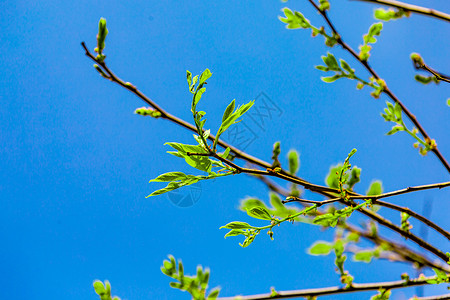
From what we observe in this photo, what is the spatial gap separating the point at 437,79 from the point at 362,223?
2.26 ft

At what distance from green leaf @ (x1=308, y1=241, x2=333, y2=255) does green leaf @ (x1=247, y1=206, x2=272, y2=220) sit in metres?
0.24

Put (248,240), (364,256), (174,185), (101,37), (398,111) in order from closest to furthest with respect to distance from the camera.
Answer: (101,37) < (174,185) < (248,240) < (364,256) < (398,111)

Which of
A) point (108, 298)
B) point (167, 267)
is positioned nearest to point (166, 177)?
point (167, 267)

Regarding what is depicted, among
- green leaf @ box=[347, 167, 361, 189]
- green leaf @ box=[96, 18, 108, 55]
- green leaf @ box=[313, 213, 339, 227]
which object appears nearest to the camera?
green leaf @ box=[96, 18, 108, 55]

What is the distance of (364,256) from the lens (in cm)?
129

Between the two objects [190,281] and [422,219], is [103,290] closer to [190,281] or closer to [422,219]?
[190,281]

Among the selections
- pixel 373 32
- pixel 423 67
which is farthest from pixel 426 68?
pixel 373 32

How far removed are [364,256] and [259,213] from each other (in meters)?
0.48

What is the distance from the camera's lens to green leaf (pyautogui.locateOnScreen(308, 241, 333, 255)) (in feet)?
4.07

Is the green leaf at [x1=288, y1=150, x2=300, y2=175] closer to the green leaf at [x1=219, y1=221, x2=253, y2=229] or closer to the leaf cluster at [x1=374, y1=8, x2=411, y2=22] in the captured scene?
the green leaf at [x1=219, y1=221, x2=253, y2=229]

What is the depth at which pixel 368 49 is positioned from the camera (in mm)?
1462

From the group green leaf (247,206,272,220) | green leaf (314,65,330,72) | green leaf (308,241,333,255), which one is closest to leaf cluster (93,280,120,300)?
green leaf (247,206,272,220)

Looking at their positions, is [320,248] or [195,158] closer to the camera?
[195,158]

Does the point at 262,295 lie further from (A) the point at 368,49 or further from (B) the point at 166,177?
(A) the point at 368,49
